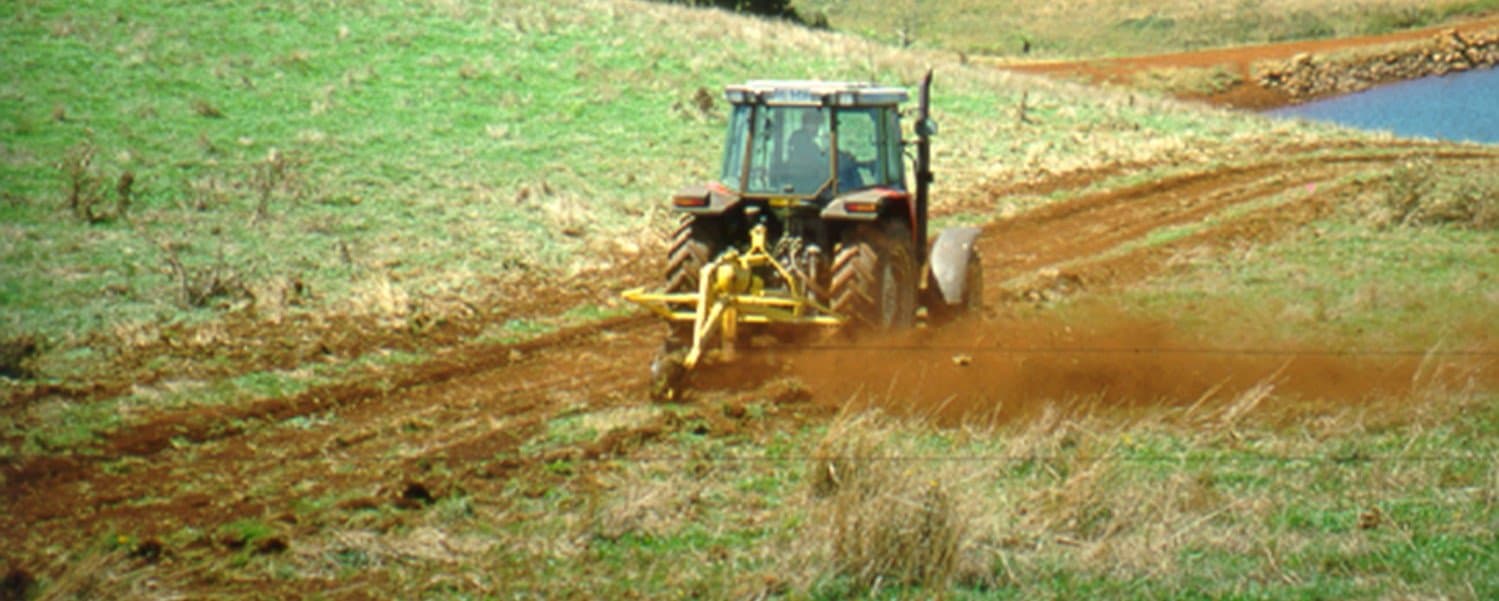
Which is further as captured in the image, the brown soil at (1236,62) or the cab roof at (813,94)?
the brown soil at (1236,62)

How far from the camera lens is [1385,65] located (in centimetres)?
4834

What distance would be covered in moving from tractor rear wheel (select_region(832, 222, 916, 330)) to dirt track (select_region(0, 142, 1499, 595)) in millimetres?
258

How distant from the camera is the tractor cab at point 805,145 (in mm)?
11836

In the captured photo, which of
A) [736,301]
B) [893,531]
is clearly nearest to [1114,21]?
[736,301]

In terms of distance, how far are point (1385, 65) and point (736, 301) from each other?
42.9m

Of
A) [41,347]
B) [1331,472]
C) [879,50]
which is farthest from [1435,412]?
[879,50]

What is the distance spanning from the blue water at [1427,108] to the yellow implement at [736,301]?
26101mm

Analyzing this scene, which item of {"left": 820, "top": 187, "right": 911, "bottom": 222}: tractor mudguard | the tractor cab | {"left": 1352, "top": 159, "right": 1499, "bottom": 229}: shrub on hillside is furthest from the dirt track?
{"left": 1352, "top": 159, "right": 1499, "bottom": 229}: shrub on hillside

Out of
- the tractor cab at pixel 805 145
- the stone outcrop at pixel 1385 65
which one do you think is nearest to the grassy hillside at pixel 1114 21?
the stone outcrop at pixel 1385 65

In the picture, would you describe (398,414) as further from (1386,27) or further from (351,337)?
(1386,27)

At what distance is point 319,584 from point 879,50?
34.3m

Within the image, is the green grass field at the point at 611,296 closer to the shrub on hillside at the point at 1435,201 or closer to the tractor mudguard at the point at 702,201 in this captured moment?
the shrub on hillside at the point at 1435,201

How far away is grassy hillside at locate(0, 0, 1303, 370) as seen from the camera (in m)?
15.2

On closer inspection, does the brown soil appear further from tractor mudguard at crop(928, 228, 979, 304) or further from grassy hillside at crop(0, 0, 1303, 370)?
tractor mudguard at crop(928, 228, 979, 304)
